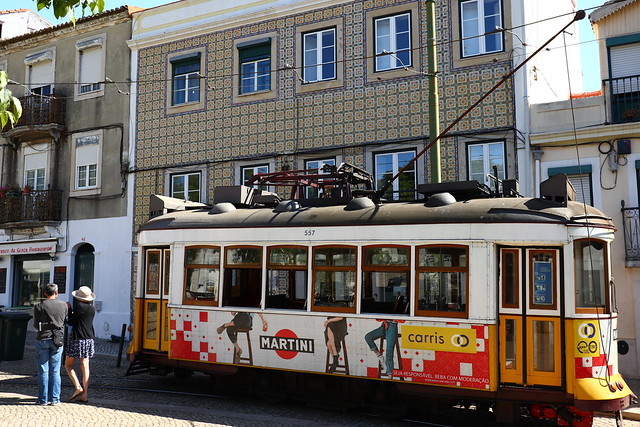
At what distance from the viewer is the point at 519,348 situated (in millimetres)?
7992

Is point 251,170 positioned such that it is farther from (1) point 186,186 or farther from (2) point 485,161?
(2) point 485,161

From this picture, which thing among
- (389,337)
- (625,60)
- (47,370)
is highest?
(625,60)

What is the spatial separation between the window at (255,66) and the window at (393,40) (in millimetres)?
3099

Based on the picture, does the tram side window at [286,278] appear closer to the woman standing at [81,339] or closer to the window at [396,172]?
the woman standing at [81,339]

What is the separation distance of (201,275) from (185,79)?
934 centimetres

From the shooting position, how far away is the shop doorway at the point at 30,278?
20766mm

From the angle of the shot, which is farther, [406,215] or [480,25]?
[480,25]

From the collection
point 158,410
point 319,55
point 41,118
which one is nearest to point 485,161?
point 319,55

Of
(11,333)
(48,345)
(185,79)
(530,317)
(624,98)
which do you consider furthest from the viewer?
(185,79)

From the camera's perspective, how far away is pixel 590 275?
810cm

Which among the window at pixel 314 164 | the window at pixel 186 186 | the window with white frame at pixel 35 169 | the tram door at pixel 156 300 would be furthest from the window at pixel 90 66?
the tram door at pixel 156 300

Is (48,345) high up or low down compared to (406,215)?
down

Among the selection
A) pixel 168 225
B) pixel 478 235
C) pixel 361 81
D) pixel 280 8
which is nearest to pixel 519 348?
pixel 478 235

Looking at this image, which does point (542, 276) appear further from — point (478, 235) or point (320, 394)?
point (320, 394)
